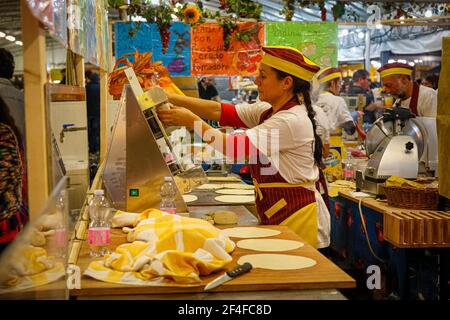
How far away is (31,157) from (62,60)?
40.6 inches

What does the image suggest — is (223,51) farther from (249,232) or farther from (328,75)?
(249,232)

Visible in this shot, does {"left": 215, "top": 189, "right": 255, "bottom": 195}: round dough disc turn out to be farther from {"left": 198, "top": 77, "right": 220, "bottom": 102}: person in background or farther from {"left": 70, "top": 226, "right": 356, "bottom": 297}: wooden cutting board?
{"left": 198, "top": 77, "right": 220, "bottom": 102}: person in background

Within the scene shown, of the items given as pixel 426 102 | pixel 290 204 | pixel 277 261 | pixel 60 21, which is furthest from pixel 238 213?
pixel 426 102

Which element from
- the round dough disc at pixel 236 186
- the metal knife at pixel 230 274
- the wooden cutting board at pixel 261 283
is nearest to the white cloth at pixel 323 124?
the round dough disc at pixel 236 186

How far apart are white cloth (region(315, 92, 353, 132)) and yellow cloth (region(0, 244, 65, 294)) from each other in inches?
250

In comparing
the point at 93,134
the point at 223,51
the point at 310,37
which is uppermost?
the point at 310,37

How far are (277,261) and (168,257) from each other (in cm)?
46

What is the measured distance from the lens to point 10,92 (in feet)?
8.46

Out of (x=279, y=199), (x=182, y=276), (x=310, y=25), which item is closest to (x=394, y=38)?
(x=310, y=25)

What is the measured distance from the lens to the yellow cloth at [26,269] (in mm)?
825

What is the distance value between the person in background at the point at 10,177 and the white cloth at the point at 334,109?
531 centimetres

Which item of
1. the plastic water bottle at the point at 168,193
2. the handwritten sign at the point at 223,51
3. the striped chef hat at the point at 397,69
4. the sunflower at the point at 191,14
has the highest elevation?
the sunflower at the point at 191,14

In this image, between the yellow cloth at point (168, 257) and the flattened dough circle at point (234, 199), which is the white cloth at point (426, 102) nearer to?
the flattened dough circle at point (234, 199)
